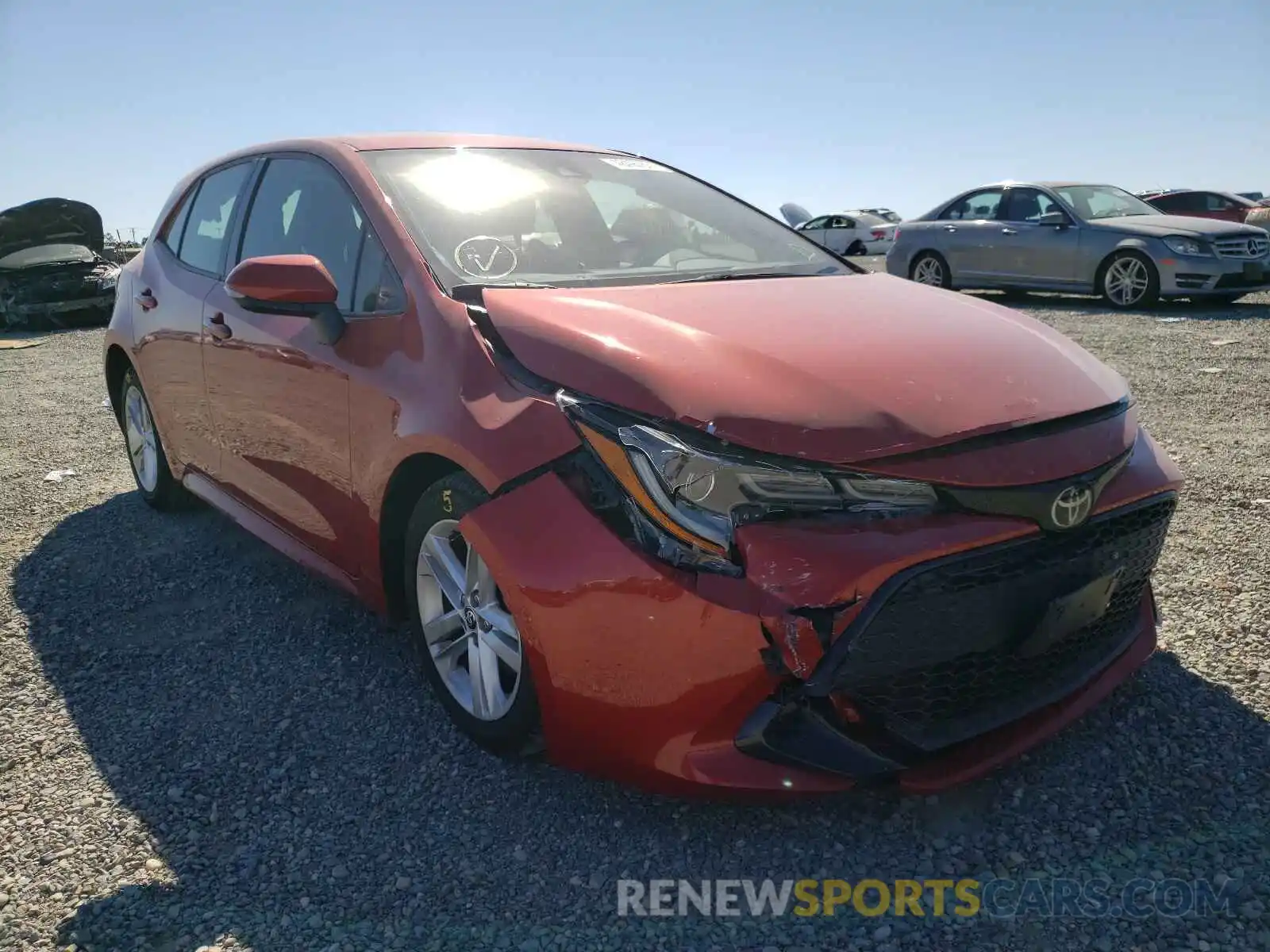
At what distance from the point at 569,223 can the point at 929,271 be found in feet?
33.8

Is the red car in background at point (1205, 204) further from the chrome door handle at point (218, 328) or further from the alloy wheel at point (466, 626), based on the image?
the alloy wheel at point (466, 626)

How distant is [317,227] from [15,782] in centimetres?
178

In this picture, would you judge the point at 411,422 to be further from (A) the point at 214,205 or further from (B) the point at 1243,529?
(B) the point at 1243,529

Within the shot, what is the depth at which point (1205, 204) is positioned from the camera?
16.5 metres

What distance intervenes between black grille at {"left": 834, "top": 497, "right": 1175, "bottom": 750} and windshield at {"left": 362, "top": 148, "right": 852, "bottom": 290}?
4.36 ft

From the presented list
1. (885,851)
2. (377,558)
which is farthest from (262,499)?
(885,851)

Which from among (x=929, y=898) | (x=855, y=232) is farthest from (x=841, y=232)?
(x=929, y=898)

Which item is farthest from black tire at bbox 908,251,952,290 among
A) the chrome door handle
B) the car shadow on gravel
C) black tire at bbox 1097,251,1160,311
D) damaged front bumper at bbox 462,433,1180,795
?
damaged front bumper at bbox 462,433,1180,795

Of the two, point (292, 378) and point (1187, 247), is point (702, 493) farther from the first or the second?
point (1187, 247)

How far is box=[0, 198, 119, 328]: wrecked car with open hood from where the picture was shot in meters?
13.7

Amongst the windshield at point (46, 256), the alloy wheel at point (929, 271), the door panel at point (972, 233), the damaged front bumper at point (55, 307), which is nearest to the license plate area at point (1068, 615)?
the door panel at point (972, 233)

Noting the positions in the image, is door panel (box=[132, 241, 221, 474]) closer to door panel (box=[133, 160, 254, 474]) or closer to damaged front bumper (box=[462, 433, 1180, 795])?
door panel (box=[133, 160, 254, 474])

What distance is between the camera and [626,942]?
74.3 inches

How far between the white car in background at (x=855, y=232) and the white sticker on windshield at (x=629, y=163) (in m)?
22.0
